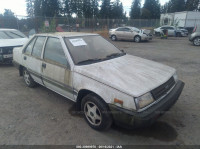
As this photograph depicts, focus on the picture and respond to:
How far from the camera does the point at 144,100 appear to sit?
7.48ft

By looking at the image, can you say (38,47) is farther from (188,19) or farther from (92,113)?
(188,19)

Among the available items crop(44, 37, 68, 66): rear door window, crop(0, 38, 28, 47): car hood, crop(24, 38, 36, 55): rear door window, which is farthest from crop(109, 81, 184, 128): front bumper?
crop(0, 38, 28, 47): car hood

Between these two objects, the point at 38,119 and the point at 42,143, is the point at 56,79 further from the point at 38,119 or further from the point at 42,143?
the point at 42,143

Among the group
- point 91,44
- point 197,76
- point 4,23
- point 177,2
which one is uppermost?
point 177,2

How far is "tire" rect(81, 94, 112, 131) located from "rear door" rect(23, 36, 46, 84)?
161cm

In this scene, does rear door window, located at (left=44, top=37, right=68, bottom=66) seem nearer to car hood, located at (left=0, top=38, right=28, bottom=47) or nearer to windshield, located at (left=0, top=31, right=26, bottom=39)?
car hood, located at (left=0, top=38, right=28, bottom=47)

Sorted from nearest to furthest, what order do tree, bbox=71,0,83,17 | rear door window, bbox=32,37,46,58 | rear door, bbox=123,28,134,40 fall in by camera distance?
rear door window, bbox=32,37,46,58 < rear door, bbox=123,28,134,40 < tree, bbox=71,0,83,17

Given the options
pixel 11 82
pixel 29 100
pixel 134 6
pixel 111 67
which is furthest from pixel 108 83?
pixel 134 6

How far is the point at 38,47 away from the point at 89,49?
1402 millimetres

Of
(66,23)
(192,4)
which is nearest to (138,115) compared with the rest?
(66,23)

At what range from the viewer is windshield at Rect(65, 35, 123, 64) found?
10.2ft

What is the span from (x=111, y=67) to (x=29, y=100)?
2387mm

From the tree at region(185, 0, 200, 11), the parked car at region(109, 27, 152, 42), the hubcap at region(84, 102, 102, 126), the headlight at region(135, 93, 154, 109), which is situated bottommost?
the hubcap at region(84, 102, 102, 126)

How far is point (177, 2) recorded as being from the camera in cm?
6469
